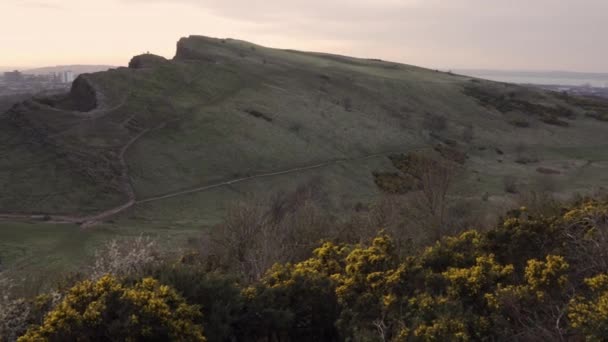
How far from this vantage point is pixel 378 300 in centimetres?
1095

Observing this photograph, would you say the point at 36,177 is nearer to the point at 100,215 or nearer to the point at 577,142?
the point at 100,215

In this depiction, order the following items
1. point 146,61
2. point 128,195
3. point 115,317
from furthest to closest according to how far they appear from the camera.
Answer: point 146,61 < point 128,195 < point 115,317

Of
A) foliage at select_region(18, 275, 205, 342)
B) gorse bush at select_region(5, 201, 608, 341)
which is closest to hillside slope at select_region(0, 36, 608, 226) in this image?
gorse bush at select_region(5, 201, 608, 341)

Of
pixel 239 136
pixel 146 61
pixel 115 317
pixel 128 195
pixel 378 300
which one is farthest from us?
pixel 146 61

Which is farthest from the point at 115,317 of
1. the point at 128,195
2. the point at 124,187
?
the point at 124,187

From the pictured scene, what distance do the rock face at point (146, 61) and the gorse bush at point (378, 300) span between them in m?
56.0

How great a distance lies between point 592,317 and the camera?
Answer: 8.57 m

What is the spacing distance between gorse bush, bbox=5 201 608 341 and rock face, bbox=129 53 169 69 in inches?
2206

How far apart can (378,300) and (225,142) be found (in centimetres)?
3924

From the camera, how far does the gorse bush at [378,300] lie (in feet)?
29.5

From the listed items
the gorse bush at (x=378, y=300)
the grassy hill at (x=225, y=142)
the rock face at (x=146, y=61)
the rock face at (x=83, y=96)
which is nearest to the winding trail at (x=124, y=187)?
the grassy hill at (x=225, y=142)

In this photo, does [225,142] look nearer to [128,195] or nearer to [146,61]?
[128,195]

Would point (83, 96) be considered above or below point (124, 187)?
above

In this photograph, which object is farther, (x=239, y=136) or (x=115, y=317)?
(x=239, y=136)
